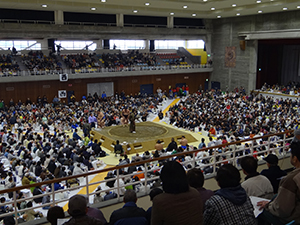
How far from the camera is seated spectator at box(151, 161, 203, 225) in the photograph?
2.88 metres

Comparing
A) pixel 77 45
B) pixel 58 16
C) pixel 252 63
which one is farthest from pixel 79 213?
pixel 77 45

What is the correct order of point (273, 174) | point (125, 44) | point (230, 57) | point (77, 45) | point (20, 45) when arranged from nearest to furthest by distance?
point (273, 174) < point (20, 45) < point (230, 57) < point (77, 45) < point (125, 44)

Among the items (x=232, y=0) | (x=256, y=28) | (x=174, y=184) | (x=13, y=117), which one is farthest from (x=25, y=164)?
(x=256, y=28)

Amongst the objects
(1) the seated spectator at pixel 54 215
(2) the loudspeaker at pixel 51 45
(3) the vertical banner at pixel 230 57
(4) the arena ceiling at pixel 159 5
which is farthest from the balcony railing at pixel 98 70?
(1) the seated spectator at pixel 54 215

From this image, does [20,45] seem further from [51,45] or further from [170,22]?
[170,22]

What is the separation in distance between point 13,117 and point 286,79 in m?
28.0

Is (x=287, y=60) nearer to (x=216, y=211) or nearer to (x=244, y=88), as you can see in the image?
(x=244, y=88)

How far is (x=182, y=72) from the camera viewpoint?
34375 mm

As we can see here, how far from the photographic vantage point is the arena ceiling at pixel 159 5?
76.1ft

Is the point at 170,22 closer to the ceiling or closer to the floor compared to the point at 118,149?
closer to the ceiling

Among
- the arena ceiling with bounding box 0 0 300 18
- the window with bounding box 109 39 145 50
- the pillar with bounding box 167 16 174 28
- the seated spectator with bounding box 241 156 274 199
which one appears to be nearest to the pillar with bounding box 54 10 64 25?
the arena ceiling with bounding box 0 0 300 18

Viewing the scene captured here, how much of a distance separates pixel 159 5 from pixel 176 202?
24.7 m

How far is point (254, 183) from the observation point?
13.4 feet

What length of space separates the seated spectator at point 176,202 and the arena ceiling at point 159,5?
22150mm
